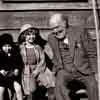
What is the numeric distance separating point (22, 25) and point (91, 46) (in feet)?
3.97

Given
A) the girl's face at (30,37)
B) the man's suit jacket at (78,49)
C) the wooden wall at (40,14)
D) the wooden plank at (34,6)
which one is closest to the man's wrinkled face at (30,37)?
the girl's face at (30,37)

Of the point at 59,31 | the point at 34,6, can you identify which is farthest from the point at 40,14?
the point at 59,31

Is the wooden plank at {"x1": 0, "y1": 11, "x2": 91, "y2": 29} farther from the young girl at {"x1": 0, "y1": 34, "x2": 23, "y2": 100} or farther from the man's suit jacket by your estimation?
the man's suit jacket

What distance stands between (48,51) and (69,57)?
1.67ft

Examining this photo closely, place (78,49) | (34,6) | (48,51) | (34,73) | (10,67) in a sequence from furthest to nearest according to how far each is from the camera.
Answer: (34,6)
(48,51)
(10,67)
(34,73)
(78,49)

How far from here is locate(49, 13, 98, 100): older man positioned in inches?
228

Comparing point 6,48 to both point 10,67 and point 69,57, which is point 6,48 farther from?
point 69,57

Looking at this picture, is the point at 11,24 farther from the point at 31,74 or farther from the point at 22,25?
the point at 31,74

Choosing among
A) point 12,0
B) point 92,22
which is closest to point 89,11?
point 92,22

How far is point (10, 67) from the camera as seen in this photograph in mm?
6152

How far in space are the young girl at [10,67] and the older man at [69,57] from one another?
2.00 ft

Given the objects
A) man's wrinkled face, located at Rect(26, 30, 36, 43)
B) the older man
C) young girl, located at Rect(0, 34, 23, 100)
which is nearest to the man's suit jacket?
the older man

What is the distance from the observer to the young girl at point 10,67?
604 centimetres

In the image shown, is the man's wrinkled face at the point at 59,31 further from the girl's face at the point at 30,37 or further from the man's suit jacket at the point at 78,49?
the girl's face at the point at 30,37
